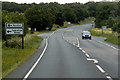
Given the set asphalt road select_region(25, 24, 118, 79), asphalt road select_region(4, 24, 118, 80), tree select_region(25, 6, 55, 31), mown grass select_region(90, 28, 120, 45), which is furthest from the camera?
tree select_region(25, 6, 55, 31)

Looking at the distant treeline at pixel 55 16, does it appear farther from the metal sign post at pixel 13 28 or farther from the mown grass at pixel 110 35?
the metal sign post at pixel 13 28

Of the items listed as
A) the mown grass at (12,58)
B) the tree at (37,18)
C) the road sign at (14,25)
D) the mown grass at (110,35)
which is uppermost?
the tree at (37,18)

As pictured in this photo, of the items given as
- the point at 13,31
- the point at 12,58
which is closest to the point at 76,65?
the point at 12,58

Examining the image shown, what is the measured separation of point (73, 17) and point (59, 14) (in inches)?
1297

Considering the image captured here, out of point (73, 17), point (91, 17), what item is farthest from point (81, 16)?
point (91, 17)

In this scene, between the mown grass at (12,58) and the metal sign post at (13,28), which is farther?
the metal sign post at (13,28)

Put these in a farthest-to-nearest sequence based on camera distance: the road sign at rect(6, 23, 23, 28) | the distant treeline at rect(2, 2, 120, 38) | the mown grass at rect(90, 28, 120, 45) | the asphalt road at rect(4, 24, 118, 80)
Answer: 1. the distant treeline at rect(2, 2, 120, 38)
2. the mown grass at rect(90, 28, 120, 45)
3. the road sign at rect(6, 23, 23, 28)
4. the asphalt road at rect(4, 24, 118, 80)

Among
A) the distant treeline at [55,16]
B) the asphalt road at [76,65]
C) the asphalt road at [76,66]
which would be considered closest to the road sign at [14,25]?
the asphalt road at [76,66]

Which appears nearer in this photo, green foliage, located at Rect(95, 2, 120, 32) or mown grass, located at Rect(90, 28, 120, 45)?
mown grass, located at Rect(90, 28, 120, 45)

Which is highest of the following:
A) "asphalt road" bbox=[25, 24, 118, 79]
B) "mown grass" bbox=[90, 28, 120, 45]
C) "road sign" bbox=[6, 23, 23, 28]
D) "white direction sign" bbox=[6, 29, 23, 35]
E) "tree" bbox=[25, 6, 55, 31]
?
"tree" bbox=[25, 6, 55, 31]

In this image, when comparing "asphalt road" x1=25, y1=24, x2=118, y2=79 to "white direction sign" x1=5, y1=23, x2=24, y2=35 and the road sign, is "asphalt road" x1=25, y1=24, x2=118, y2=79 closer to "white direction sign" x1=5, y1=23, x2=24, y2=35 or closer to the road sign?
"white direction sign" x1=5, y1=23, x2=24, y2=35

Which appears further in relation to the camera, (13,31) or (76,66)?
(13,31)

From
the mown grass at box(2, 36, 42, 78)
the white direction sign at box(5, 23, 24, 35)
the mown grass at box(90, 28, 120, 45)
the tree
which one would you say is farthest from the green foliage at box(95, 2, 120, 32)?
Result: the mown grass at box(2, 36, 42, 78)

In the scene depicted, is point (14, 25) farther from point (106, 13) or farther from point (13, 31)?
point (106, 13)
